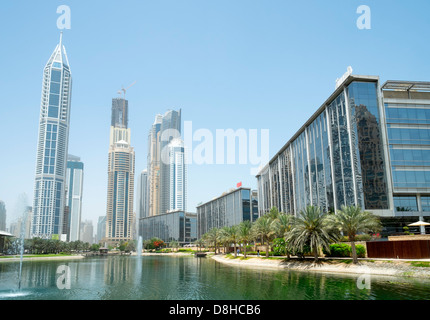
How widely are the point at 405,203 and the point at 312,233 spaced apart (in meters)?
32.4

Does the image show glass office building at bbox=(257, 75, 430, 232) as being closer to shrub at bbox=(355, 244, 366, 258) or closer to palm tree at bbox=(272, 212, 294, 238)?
palm tree at bbox=(272, 212, 294, 238)

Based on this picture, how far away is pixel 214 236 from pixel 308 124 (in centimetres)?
5490

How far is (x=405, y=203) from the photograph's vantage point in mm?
73250

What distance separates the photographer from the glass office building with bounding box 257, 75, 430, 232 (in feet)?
235

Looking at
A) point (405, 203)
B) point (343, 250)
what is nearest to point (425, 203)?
point (405, 203)

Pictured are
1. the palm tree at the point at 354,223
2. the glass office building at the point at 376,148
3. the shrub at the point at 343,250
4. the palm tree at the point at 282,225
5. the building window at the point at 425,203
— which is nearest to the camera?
the palm tree at the point at 354,223

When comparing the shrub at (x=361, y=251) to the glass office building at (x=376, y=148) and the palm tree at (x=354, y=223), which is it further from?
the glass office building at (x=376, y=148)

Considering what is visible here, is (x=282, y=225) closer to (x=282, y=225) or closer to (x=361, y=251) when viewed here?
(x=282, y=225)

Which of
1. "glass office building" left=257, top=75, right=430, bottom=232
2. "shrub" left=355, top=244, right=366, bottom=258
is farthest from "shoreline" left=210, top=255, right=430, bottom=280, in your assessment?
"glass office building" left=257, top=75, right=430, bottom=232

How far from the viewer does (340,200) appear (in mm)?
77125

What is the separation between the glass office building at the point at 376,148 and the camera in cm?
7169

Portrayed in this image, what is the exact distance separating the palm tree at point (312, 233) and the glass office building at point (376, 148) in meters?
20.5

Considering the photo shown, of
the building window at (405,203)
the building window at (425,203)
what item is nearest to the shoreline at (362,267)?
the building window at (405,203)
